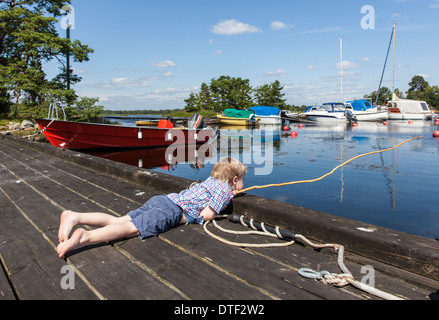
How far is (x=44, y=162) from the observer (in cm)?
620

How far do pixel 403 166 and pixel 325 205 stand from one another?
5.95m

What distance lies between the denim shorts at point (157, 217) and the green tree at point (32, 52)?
2103 cm

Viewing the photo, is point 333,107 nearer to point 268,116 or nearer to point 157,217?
point 268,116

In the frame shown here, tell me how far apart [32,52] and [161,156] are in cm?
1406

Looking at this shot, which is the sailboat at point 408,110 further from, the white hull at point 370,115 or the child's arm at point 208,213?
the child's arm at point 208,213

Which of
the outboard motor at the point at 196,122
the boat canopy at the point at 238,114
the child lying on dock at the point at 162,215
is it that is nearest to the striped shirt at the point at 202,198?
the child lying on dock at the point at 162,215

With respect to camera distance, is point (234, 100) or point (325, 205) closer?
point (325, 205)

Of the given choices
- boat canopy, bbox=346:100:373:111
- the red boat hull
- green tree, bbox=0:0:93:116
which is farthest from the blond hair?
boat canopy, bbox=346:100:373:111

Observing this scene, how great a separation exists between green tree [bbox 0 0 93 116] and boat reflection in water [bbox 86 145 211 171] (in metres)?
9.16

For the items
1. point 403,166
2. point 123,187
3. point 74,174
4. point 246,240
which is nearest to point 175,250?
point 246,240

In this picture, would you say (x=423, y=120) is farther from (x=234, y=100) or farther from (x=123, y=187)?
(x=123, y=187)

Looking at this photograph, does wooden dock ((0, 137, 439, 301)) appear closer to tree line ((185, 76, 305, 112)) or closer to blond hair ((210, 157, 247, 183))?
blond hair ((210, 157, 247, 183))
